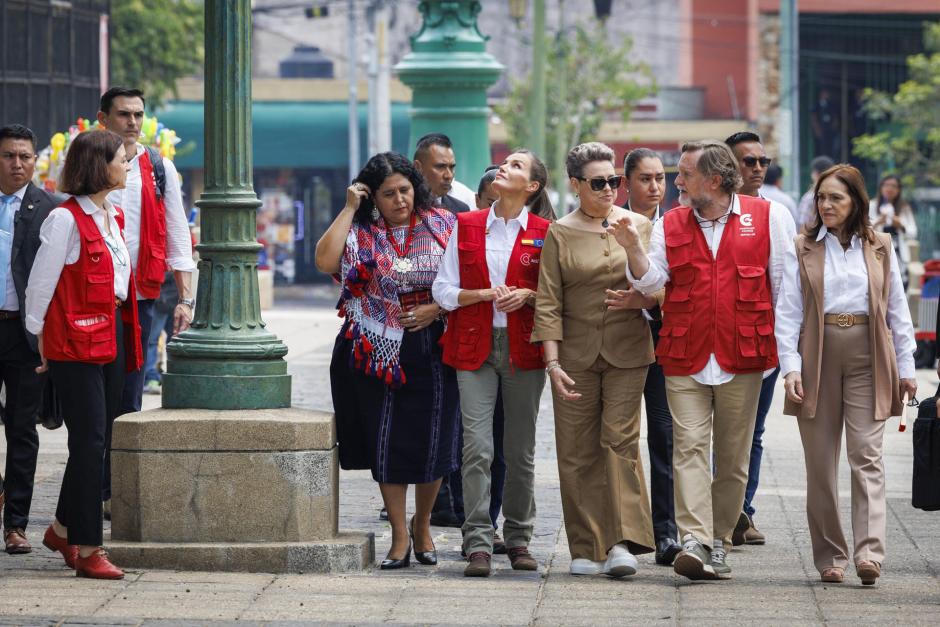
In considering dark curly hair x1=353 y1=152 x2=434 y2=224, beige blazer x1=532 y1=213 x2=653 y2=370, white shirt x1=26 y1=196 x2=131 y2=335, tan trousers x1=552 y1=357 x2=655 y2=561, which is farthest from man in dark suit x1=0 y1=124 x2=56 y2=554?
tan trousers x1=552 y1=357 x2=655 y2=561

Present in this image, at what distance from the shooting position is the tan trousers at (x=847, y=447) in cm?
686

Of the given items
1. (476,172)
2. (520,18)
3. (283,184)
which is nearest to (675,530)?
(476,172)

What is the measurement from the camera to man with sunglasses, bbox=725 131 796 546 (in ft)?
26.0

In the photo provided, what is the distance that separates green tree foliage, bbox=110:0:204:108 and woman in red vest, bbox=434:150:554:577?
22.4 metres

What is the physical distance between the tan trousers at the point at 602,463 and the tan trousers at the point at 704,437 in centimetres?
18

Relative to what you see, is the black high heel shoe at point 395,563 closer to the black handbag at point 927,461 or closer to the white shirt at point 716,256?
the white shirt at point 716,256

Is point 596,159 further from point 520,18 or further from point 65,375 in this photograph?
point 520,18

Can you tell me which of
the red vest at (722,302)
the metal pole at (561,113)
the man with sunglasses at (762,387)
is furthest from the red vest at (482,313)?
the metal pole at (561,113)

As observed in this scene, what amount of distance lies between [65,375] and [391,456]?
1.38 m

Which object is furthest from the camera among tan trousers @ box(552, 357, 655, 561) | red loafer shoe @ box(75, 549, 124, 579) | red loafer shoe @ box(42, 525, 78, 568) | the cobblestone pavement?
tan trousers @ box(552, 357, 655, 561)

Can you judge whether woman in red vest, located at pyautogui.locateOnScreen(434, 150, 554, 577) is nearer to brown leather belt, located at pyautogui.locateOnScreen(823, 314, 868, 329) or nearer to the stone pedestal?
the stone pedestal

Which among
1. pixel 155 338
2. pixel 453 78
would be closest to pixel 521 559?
pixel 155 338

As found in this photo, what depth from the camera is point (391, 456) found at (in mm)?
7125

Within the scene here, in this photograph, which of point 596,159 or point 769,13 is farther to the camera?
point 769,13
